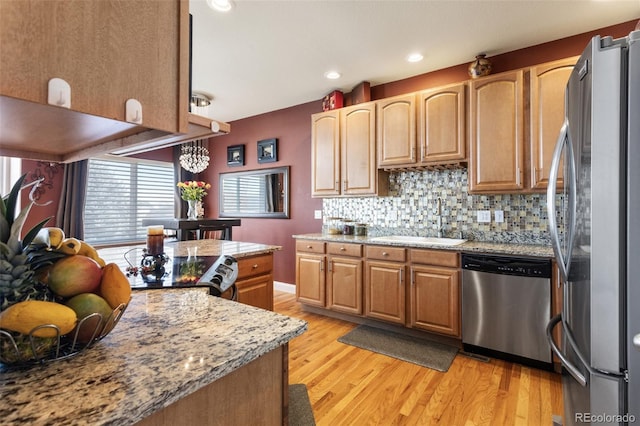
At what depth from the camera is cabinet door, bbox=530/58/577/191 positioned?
7.66 feet

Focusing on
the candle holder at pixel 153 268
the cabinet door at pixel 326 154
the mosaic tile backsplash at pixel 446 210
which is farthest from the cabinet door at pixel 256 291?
the mosaic tile backsplash at pixel 446 210

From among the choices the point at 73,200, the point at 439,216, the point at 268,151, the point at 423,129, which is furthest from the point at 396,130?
the point at 73,200

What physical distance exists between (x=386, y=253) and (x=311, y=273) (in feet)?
3.05

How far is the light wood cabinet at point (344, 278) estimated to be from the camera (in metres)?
3.08

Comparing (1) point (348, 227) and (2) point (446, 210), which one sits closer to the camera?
(2) point (446, 210)

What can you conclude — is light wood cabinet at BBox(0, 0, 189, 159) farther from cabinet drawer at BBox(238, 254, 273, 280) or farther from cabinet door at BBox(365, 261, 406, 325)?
cabinet door at BBox(365, 261, 406, 325)

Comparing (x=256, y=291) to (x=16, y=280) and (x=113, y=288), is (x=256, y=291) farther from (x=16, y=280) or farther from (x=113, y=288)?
(x=16, y=280)

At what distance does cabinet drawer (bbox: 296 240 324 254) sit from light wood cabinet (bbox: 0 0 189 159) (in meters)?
2.61

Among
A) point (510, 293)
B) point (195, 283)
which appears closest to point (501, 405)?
point (510, 293)

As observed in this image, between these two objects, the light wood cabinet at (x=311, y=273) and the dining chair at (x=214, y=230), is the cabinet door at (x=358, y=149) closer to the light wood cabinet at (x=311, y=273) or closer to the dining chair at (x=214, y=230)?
the light wood cabinet at (x=311, y=273)

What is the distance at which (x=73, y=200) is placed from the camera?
376cm

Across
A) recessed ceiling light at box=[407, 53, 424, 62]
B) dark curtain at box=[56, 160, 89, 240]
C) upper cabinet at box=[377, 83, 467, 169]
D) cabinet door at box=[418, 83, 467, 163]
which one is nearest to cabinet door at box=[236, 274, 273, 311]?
upper cabinet at box=[377, 83, 467, 169]

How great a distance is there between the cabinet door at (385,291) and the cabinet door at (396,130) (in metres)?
1.03

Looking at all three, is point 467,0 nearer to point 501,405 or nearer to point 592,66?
point 592,66
